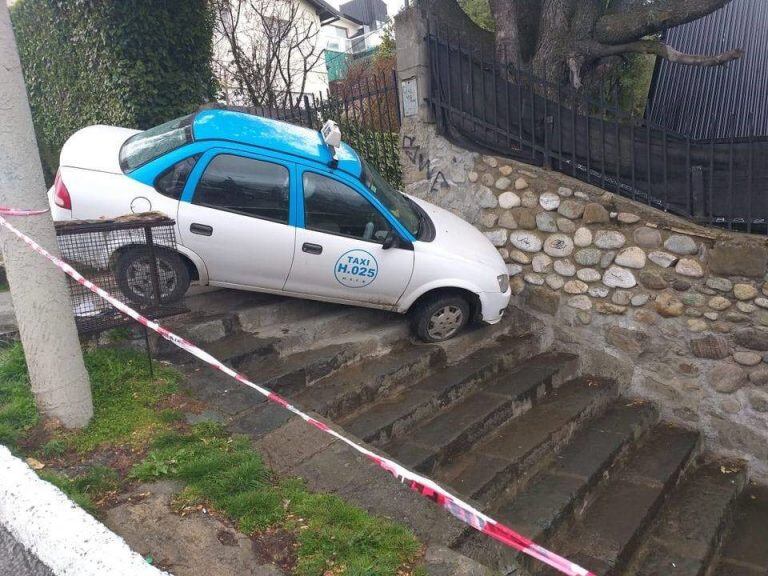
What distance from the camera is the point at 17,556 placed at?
7.88 ft

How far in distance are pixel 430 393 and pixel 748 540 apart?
261 cm

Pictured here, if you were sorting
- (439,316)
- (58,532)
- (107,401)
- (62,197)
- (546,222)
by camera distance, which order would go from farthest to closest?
1. (546,222)
2. (439,316)
3. (62,197)
4. (107,401)
5. (58,532)

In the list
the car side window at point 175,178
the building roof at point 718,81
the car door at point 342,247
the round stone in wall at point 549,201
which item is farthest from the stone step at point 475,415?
the building roof at point 718,81

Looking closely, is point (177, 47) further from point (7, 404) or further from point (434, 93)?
point (7, 404)

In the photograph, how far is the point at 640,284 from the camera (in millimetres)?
5457

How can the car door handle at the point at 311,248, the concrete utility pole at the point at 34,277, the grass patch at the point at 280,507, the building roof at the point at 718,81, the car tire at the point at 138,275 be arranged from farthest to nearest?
the building roof at the point at 718,81 → the car door handle at the point at 311,248 → the car tire at the point at 138,275 → the concrete utility pole at the point at 34,277 → the grass patch at the point at 280,507

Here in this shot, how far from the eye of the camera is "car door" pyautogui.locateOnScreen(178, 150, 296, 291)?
15.0 feet

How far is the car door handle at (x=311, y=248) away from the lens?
15.8 feet

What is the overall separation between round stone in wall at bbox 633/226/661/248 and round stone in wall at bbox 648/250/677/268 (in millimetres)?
74

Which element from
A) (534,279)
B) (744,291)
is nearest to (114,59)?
(534,279)

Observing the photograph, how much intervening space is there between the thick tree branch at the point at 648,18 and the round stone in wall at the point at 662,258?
2.54 metres

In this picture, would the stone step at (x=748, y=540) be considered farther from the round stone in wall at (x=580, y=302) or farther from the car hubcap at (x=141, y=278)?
the car hubcap at (x=141, y=278)

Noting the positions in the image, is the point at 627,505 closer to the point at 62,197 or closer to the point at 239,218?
the point at 239,218

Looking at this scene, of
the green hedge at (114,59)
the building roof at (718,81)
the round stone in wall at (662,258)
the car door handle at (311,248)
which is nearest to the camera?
the car door handle at (311,248)
